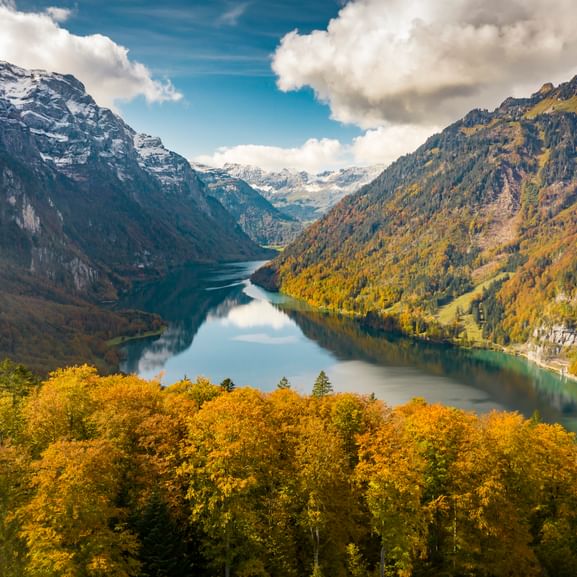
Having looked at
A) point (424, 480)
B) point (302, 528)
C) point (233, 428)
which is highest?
point (233, 428)

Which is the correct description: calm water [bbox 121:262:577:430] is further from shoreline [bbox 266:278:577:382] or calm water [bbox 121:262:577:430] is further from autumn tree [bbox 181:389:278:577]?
autumn tree [bbox 181:389:278:577]

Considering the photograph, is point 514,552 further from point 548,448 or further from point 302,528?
point 302,528

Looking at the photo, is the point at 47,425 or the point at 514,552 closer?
the point at 514,552

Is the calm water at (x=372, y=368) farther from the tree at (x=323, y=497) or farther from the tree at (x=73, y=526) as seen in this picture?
the tree at (x=73, y=526)

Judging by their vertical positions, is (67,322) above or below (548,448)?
below

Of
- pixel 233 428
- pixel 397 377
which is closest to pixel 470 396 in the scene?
pixel 397 377

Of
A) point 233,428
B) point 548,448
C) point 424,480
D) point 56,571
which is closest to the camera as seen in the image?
point 56,571

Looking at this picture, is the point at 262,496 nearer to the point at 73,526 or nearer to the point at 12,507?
the point at 73,526

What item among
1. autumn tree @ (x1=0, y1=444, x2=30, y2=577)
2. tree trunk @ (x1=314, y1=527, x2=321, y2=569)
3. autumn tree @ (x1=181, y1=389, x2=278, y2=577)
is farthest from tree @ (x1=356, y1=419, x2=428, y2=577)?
autumn tree @ (x1=0, y1=444, x2=30, y2=577)

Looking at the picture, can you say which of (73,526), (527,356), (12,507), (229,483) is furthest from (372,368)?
(73,526)

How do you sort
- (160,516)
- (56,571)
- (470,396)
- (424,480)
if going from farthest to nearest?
1. (470,396)
2. (424,480)
3. (160,516)
4. (56,571)
